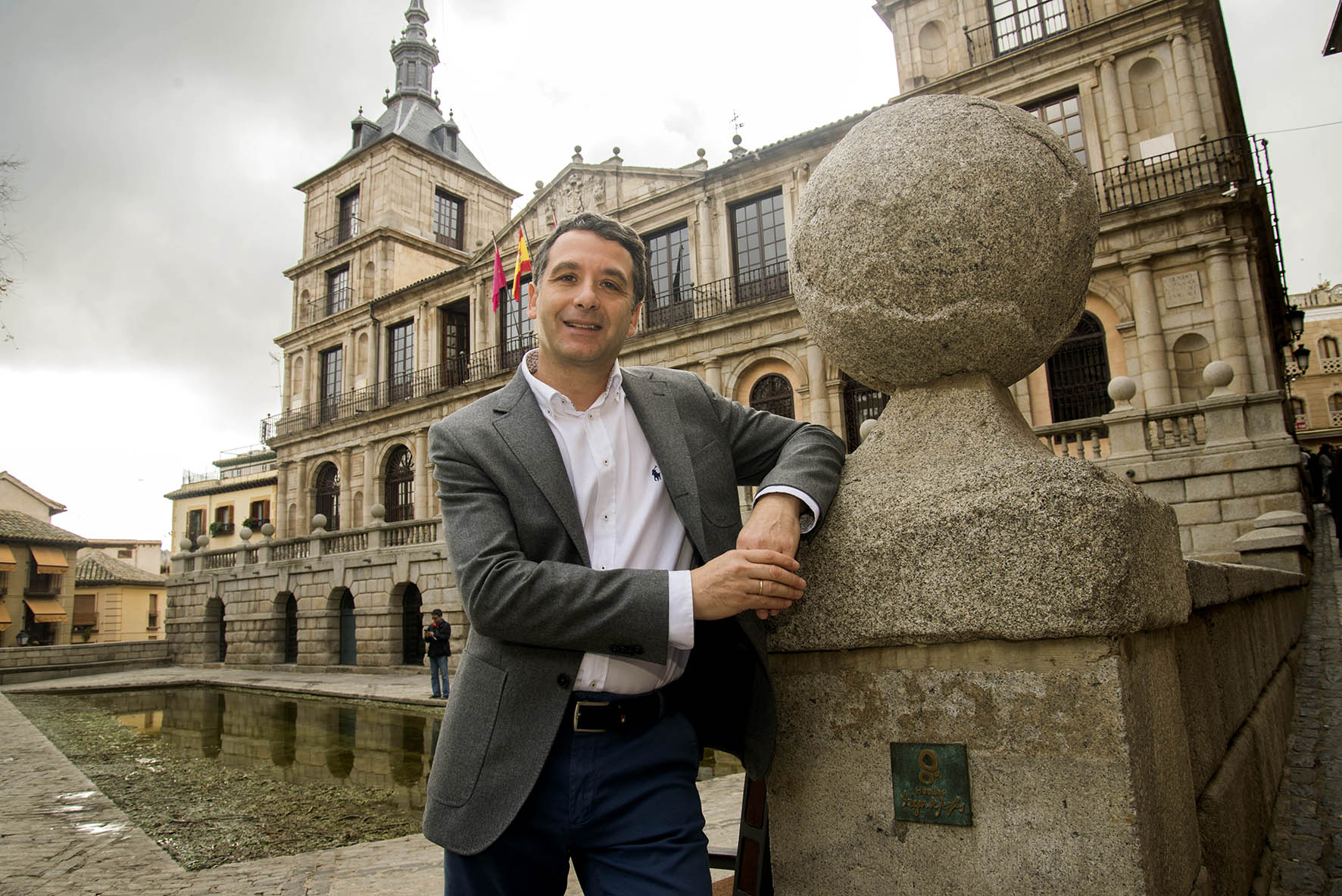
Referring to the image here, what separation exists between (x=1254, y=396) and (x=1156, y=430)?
3.88ft

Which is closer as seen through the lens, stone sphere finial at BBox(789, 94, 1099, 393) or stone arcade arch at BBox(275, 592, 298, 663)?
stone sphere finial at BBox(789, 94, 1099, 393)

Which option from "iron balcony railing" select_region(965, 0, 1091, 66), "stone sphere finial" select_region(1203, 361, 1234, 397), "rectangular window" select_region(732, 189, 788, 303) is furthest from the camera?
"rectangular window" select_region(732, 189, 788, 303)

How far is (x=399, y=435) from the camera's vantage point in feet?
88.1

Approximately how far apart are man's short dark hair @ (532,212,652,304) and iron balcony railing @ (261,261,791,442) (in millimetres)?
15396

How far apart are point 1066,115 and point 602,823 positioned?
18241mm

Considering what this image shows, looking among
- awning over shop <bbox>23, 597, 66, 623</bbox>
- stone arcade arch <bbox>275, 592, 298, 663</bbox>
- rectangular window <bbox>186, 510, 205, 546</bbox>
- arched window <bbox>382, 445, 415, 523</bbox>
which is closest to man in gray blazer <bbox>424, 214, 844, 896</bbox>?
stone arcade arch <bbox>275, 592, 298, 663</bbox>

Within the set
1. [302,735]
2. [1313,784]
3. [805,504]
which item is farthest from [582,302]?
[302,735]

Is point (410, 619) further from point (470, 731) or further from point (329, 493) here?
point (470, 731)

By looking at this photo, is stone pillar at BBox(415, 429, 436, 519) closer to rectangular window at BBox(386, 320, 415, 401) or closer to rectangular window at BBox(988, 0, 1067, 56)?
rectangular window at BBox(386, 320, 415, 401)

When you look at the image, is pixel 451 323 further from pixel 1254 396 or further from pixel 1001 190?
pixel 1001 190

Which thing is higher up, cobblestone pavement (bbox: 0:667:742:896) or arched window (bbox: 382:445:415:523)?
arched window (bbox: 382:445:415:523)

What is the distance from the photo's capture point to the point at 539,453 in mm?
1642

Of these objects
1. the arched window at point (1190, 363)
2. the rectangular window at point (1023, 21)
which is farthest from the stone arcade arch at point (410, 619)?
the rectangular window at point (1023, 21)

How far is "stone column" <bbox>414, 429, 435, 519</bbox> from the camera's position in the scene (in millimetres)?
24486
